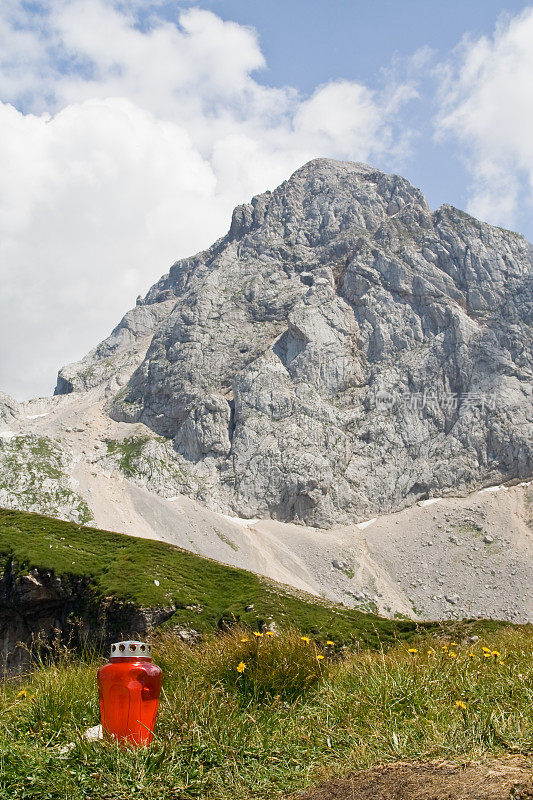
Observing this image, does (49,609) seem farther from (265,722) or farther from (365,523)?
(365,523)

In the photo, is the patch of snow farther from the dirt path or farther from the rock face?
the dirt path

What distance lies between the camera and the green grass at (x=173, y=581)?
18.9m

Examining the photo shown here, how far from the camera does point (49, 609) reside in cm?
2114

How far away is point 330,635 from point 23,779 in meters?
14.4

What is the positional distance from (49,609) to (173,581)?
15.7 ft

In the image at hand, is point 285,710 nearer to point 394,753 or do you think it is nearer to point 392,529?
point 394,753

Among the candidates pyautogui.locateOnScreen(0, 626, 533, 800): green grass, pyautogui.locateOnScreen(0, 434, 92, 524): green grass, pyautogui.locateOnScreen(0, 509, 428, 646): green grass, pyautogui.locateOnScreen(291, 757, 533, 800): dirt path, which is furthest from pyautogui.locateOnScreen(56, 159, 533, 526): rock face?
pyautogui.locateOnScreen(291, 757, 533, 800): dirt path

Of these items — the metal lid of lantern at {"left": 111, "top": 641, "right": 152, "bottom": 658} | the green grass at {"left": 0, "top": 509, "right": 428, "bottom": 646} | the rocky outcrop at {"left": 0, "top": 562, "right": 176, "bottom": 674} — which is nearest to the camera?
the metal lid of lantern at {"left": 111, "top": 641, "right": 152, "bottom": 658}

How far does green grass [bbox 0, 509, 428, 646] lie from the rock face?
87569 millimetres

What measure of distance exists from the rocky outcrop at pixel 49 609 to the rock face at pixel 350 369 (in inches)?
3629

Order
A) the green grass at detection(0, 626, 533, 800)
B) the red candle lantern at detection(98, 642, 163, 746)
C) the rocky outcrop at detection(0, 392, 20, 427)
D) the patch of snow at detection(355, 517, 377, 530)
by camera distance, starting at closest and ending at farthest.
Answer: the green grass at detection(0, 626, 533, 800)
the red candle lantern at detection(98, 642, 163, 746)
the patch of snow at detection(355, 517, 377, 530)
the rocky outcrop at detection(0, 392, 20, 427)

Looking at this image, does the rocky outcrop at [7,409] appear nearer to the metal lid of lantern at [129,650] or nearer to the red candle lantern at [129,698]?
the metal lid of lantern at [129,650]

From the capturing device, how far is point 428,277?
141125mm

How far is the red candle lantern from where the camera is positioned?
4613mm
